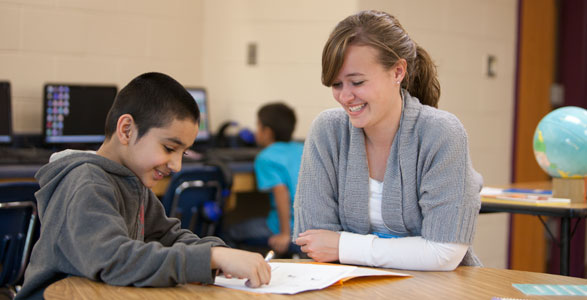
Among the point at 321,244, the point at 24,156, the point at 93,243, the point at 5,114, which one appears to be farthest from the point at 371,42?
the point at 5,114

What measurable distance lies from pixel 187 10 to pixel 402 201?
2545 millimetres

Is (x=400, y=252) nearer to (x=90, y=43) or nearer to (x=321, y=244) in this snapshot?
(x=321, y=244)

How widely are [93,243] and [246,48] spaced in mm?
2758

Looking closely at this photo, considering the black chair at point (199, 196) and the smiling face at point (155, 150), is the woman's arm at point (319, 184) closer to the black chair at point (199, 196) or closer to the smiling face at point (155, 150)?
the smiling face at point (155, 150)

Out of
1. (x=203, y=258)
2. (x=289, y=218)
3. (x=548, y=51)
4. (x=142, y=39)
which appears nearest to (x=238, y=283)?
(x=203, y=258)

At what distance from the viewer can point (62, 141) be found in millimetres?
3160

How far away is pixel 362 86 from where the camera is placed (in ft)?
5.20

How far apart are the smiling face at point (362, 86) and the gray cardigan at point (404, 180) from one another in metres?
0.07

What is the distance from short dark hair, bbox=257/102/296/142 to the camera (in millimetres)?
3229

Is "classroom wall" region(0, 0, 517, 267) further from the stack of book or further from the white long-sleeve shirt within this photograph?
the white long-sleeve shirt

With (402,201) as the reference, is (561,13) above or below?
above

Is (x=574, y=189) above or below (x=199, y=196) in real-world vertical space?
above

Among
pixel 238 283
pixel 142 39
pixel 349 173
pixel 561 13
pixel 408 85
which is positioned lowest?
pixel 238 283

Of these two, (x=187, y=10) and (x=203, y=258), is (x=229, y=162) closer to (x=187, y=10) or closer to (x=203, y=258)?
(x=187, y=10)
